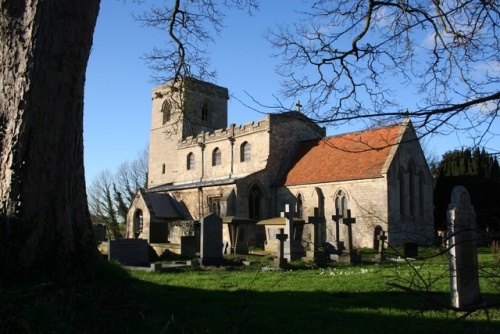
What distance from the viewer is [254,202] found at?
27922mm

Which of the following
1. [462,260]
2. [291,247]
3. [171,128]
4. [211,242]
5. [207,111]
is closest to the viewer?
[462,260]

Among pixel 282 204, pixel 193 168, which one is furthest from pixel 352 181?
pixel 193 168

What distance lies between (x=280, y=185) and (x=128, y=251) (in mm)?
15667

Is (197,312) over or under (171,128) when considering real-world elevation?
under

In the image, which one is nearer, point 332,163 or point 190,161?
point 332,163

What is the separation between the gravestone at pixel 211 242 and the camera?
13812 millimetres

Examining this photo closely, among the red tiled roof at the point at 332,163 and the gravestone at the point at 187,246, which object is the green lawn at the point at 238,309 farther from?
the red tiled roof at the point at 332,163

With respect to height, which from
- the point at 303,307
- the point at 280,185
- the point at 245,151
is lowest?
the point at 303,307

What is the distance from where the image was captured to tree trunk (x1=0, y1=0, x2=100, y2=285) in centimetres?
550

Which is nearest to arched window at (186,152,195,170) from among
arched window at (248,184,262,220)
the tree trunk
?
arched window at (248,184,262,220)

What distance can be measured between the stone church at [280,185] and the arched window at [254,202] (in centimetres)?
6

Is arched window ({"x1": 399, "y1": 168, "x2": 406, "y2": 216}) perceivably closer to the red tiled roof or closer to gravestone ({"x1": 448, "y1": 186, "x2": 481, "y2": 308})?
Result: the red tiled roof

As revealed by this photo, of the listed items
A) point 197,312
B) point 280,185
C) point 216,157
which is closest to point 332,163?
point 280,185

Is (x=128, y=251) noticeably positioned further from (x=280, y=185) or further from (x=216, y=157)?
Result: (x=216, y=157)
